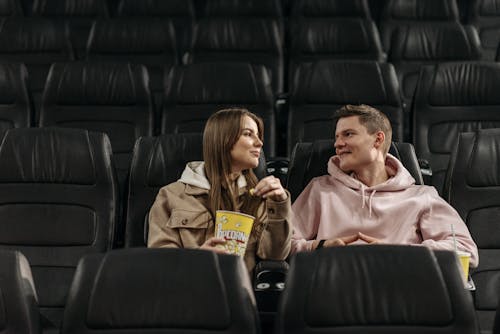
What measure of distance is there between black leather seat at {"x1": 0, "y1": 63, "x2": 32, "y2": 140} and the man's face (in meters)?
1.43

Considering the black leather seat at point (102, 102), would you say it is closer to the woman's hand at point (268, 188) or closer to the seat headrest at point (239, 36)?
the seat headrest at point (239, 36)

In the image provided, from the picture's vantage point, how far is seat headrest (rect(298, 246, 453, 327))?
1.62 meters

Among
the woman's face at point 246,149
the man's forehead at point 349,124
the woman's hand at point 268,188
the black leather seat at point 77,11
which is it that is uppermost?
the black leather seat at point 77,11

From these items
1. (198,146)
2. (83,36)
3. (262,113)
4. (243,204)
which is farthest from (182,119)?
(83,36)

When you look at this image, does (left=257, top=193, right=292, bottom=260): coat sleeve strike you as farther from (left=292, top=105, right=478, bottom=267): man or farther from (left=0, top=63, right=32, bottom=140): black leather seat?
(left=0, top=63, right=32, bottom=140): black leather seat

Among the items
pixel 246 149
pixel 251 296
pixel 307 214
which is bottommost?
pixel 307 214

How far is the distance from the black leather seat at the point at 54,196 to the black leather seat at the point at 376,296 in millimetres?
1020

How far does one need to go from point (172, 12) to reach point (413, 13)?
126 centimetres

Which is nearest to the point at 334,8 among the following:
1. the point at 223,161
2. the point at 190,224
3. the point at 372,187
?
the point at 372,187

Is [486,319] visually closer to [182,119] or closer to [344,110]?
[344,110]

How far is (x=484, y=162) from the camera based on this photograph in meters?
2.54

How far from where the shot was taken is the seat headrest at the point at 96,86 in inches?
129

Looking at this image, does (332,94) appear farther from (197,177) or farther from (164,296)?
(164,296)

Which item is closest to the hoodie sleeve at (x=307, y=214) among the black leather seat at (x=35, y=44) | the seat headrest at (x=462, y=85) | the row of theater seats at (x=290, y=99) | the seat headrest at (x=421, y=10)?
the row of theater seats at (x=290, y=99)
